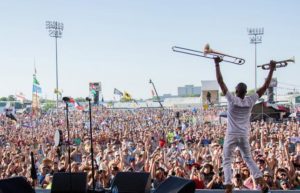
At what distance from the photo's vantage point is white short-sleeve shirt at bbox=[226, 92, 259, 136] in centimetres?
530

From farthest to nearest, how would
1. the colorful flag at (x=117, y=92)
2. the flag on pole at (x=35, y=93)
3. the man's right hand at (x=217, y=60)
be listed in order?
the colorful flag at (x=117, y=92)
the flag on pole at (x=35, y=93)
the man's right hand at (x=217, y=60)

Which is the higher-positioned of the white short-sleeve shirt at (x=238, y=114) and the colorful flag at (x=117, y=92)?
the colorful flag at (x=117, y=92)

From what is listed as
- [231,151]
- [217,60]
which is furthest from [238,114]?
[217,60]

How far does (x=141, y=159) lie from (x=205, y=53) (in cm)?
574

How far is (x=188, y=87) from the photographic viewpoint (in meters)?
180

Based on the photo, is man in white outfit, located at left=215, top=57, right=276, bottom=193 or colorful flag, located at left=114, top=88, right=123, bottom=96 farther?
colorful flag, located at left=114, top=88, right=123, bottom=96

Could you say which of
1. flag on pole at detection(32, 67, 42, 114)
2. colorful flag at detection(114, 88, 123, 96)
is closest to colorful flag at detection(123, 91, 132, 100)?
colorful flag at detection(114, 88, 123, 96)

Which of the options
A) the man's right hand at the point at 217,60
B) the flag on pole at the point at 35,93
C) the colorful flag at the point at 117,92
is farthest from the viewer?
the colorful flag at the point at 117,92

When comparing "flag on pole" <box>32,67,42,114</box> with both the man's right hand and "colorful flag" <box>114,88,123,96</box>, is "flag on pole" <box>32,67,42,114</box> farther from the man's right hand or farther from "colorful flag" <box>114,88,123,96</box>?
the man's right hand

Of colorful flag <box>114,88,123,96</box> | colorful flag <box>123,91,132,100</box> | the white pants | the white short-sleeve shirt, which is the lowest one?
the white pants

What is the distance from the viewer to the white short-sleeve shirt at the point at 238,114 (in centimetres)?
530

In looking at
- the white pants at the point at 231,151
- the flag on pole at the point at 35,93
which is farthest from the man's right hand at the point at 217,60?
the flag on pole at the point at 35,93

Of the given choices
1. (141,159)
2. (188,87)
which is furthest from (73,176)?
(188,87)

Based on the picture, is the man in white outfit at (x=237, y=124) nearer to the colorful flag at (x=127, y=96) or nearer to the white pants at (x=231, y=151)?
the white pants at (x=231, y=151)
